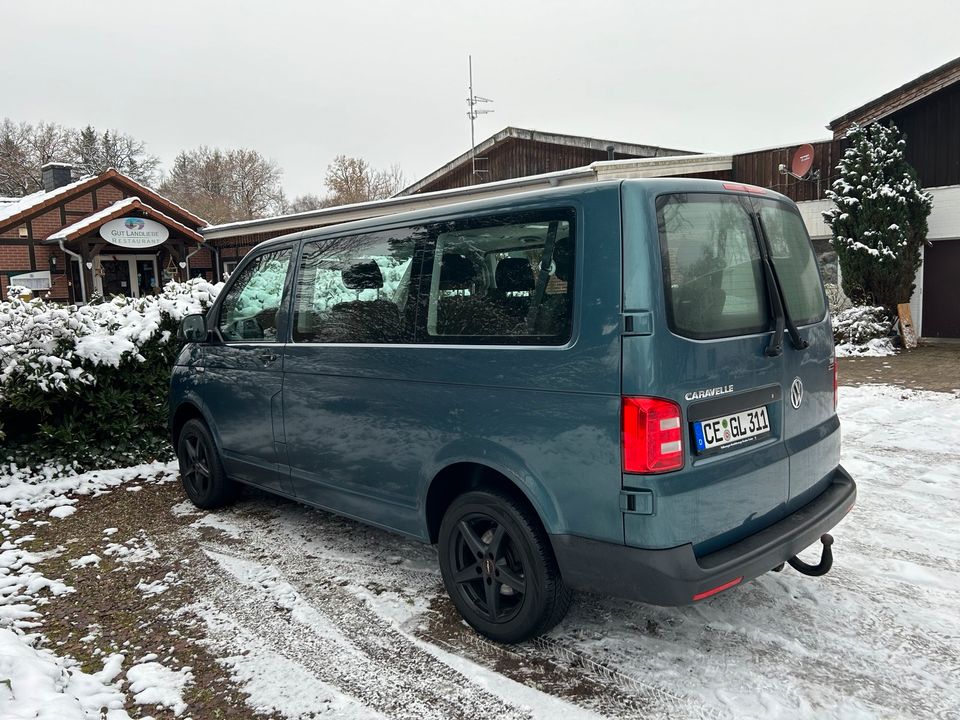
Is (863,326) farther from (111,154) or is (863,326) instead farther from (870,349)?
(111,154)

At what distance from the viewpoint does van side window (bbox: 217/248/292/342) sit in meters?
4.52

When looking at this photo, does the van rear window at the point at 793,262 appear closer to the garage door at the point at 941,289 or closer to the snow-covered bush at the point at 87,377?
the snow-covered bush at the point at 87,377

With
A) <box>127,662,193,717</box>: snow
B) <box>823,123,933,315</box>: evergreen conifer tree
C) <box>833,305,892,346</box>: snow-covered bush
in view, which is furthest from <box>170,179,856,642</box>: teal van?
<box>823,123,933,315</box>: evergreen conifer tree

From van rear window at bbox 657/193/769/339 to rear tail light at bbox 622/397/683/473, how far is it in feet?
1.08

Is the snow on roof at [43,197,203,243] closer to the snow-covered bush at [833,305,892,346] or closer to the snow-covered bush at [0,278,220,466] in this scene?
the snow-covered bush at [0,278,220,466]

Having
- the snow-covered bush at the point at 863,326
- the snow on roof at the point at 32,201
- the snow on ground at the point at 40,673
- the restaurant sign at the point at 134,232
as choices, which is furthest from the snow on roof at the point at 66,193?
the snow-covered bush at the point at 863,326

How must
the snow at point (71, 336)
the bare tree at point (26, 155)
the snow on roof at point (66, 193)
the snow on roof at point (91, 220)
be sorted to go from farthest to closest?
the bare tree at point (26, 155)
the snow on roof at point (66, 193)
the snow on roof at point (91, 220)
the snow at point (71, 336)

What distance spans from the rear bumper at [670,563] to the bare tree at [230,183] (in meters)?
58.1

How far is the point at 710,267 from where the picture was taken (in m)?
2.89

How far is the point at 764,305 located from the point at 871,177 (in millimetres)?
11529

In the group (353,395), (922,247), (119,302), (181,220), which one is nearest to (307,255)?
(353,395)

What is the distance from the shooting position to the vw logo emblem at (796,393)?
10.4 feet

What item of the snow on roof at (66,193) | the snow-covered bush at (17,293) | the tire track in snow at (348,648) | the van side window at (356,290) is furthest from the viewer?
the snow on roof at (66,193)

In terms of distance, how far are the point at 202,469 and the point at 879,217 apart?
39.7ft
